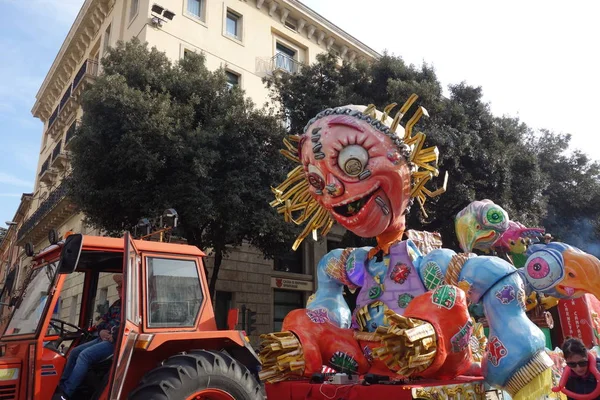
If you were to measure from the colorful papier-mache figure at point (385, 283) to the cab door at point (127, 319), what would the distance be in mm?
1210

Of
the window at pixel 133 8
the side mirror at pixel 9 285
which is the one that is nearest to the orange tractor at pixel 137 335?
the side mirror at pixel 9 285

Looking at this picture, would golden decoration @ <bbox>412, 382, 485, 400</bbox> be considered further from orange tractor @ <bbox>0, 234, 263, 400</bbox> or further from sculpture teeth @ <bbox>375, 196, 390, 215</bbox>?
orange tractor @ <bbox>0, 234, 263, 400</bbox>

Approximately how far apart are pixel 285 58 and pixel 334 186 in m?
17.6

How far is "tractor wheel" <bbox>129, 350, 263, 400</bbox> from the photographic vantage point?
4.05m

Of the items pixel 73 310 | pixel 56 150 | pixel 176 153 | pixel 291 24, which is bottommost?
pixel 73 310

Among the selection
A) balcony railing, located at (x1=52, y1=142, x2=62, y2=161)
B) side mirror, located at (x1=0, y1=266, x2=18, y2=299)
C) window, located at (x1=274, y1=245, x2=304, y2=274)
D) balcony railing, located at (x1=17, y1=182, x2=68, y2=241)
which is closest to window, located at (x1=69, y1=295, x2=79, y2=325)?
side mirror, located at (x1=0, y1=266, x2=18, y2=299)

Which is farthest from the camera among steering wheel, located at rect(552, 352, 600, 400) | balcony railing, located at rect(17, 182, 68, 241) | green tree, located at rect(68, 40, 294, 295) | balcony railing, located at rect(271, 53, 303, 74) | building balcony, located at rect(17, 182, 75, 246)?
balcony railing, located at rect(271, 53, 303, 74)

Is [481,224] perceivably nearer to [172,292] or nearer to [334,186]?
Result: [334,186]

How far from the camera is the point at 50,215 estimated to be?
20078 millimetres

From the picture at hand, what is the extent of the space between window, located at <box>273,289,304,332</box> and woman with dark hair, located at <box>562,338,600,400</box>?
46.6ft

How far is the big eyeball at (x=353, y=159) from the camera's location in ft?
11.9

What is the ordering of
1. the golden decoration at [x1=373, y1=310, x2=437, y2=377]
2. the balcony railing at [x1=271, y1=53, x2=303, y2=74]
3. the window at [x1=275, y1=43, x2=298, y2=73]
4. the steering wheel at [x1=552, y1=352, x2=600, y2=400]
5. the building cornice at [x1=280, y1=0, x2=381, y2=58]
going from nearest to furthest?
the golden decoration at [x1=373, y1=310, x2=437, y2=377] < the steering wheel at [x1=552, y1=352, x2=600, y2=400] < the balcony railing at [x1=271, y1=53, x2=303, y2=74] < the window at [x1=275, y1=43, x2=298, y2=73] < the building cornice at [x1=280, y1=0, x2=381, y2=58]

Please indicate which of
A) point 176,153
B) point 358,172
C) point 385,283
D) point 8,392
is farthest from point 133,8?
point 385,283

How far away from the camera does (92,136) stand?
10.4m
